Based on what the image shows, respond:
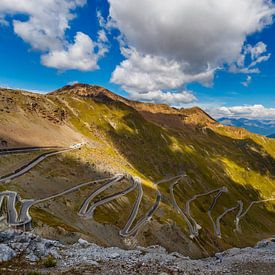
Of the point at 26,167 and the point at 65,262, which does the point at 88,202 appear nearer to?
the point at 26,167

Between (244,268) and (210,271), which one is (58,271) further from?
(244,268)

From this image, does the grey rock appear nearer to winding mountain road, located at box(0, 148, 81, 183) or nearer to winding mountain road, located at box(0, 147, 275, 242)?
winding mountain road, located at box(0, 147, 275, 242)

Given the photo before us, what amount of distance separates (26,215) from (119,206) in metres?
68.7

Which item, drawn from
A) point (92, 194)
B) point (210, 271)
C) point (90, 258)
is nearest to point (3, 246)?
point (90, 258)

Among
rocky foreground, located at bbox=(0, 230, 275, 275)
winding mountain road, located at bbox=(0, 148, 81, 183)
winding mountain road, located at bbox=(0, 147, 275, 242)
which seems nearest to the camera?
rocky foreground, located at bbox=(0, 230, 275, 275)

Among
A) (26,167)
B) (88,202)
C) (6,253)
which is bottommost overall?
(88,202)

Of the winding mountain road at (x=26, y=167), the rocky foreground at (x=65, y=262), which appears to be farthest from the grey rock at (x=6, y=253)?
the winding mountain road at (x=26, y=167)

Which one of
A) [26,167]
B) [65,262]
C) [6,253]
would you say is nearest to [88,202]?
[26,167]

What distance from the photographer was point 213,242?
6211 inches

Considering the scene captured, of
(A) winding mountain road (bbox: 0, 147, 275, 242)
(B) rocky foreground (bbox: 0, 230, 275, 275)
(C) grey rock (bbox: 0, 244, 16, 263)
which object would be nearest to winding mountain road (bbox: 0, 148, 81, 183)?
(A) winding mountain road (bbox: 0, 147, 275, 242)

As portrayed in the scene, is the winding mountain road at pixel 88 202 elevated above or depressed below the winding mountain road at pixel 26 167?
below

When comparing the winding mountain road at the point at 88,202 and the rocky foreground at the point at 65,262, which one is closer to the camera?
the rocky foreground at the point at 65,262

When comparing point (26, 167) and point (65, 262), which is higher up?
point (26, 167)

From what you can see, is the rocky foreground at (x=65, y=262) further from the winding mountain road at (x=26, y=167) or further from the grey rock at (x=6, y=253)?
the winding mountain road at (x=26, y=167)
